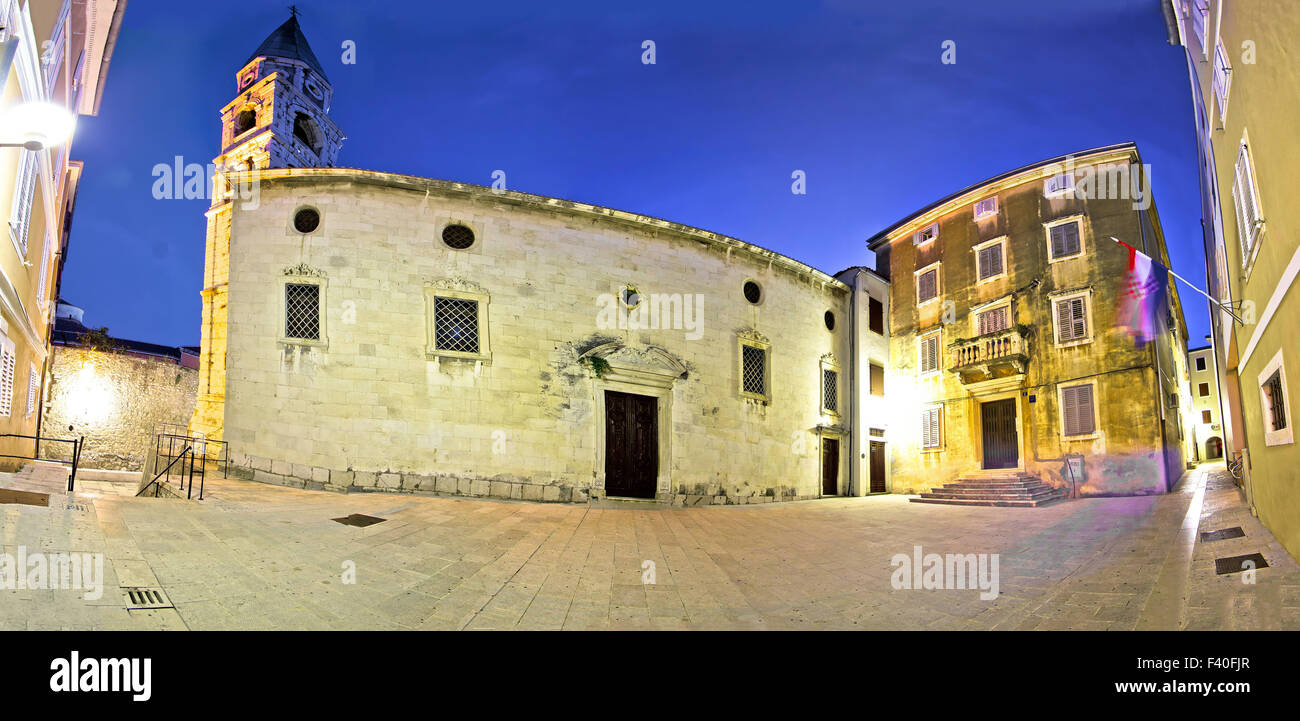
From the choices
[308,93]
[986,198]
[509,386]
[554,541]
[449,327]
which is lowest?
[554,541]

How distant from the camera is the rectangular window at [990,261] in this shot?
54.0 feet

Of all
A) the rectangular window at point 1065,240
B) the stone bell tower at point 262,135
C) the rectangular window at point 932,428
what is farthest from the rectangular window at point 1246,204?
the stone bell tower at point 262,135

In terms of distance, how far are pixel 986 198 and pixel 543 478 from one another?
1567 centimetres

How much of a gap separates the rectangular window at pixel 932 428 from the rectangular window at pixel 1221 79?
11.6 m

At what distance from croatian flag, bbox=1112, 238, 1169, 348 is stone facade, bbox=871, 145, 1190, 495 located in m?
0.19

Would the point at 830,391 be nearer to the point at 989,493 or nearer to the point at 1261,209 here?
the point at 989,493

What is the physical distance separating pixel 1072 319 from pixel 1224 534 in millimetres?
8922

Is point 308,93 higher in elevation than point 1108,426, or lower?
higher

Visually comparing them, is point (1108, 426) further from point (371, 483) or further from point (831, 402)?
point (371, 483)

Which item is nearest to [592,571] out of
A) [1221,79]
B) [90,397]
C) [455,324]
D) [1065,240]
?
[455,324]

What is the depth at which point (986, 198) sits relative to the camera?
16.5 meters

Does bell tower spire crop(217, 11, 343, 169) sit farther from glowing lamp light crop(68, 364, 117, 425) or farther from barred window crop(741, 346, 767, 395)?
barred window crop(741, 346, 767, 395)
